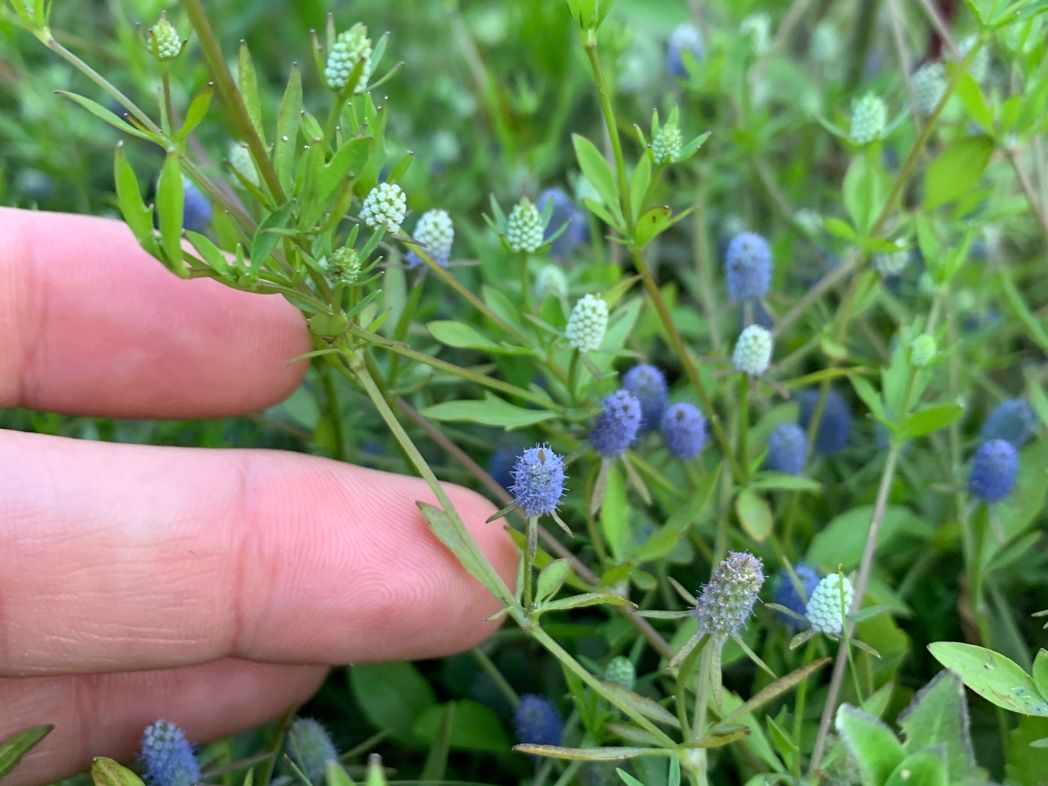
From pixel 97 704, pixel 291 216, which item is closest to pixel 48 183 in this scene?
pixel 97 704

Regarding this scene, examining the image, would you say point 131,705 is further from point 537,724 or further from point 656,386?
point 656,386

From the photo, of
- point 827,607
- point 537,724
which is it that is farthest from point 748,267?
point 537,724

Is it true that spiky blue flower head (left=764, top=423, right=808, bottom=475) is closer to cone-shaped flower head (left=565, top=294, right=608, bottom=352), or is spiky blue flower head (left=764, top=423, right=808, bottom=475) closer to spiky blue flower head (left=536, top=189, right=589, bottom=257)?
cone-shaped flower head (left=565, top=294, right=608, bottom=352)

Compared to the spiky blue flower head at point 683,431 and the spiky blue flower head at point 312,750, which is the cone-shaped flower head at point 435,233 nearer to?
the spiky blue flower head at point 683,431

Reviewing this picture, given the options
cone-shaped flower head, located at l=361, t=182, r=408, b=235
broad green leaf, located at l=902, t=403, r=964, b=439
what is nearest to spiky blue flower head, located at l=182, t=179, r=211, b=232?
cone-shaped flower head, located at l=361, t=182, r=408, b=235

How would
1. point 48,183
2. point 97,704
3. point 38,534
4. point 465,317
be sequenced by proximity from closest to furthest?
point 38,534, point 97,704, point 465,317, point 48,183

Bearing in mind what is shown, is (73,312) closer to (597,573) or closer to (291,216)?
(291,216)
